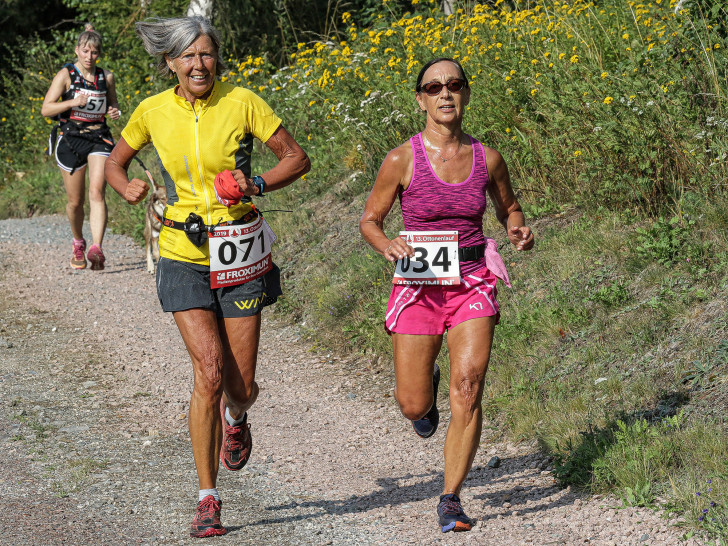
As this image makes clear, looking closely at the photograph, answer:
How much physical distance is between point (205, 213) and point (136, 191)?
32 centimetres

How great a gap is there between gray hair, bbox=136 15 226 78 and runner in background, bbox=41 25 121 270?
17.7 ft

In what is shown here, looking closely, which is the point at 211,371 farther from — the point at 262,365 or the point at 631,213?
the point at 631,213

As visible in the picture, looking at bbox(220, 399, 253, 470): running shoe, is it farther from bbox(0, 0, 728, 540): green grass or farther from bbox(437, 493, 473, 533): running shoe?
bbox(0, 0, 728, 540): green grass

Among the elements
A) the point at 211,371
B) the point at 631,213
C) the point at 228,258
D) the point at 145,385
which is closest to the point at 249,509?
the point at 211,371

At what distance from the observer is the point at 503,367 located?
622cm

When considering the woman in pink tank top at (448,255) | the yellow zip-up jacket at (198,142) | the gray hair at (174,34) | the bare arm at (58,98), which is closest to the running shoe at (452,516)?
the woman in pink tank top at (448,255)

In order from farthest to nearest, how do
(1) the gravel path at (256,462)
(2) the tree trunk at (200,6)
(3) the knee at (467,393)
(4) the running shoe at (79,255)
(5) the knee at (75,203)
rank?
(2) the tree trunk at (200,6)
(4) the running shoe at (79,255)
(5) the knee at (75,203)
(1) the gravel path at (256,462)
(3) the knee at (467,393)

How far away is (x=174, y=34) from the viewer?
15.0ft

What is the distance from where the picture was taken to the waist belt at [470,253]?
14.8ft

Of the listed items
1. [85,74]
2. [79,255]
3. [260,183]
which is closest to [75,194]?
[79,255]

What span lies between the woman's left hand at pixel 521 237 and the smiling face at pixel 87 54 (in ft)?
21.5

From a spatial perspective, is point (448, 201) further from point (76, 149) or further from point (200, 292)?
point (76, 149)

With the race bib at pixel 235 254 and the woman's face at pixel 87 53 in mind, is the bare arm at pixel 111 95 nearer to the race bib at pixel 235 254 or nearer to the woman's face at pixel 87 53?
the woman's face at pixel 87 53

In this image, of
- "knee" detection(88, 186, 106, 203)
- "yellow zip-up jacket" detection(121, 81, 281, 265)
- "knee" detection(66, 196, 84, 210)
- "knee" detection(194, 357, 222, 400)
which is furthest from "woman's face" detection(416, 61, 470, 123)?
"knee" detection(66, 196, 84, 210)
